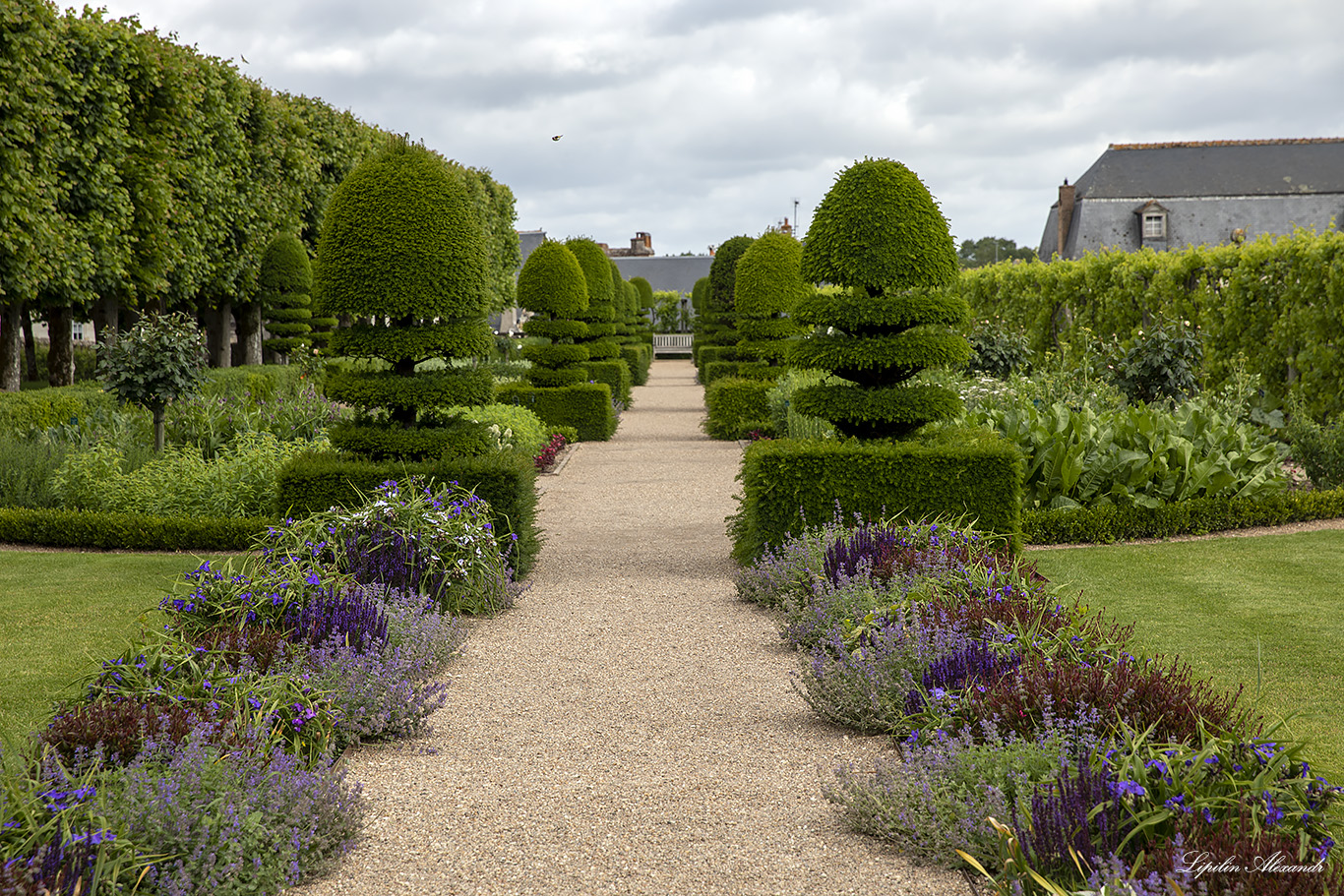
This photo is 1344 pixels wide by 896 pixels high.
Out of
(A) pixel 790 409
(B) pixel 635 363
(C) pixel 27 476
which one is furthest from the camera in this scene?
(B) pixel 635 363

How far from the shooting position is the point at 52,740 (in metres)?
3.48

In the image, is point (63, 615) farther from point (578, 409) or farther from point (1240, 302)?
point (1240, 302)

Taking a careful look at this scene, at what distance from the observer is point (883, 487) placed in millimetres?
7172

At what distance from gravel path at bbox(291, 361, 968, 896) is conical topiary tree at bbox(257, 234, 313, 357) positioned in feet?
53.1

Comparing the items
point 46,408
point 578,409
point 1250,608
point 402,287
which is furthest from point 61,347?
point 1250,608

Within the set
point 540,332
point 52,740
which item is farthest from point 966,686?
point 540,332

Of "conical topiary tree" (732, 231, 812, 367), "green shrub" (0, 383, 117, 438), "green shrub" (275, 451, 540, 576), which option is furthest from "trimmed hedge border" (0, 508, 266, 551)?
"conical topiary tree" (732, 231, 812, 367)

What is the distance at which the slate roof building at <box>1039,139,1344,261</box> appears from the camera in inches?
1447

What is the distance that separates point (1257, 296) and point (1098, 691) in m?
10.7

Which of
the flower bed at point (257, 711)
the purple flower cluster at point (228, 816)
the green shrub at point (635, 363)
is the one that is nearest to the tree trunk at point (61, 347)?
the green shrub at point (635, 363)

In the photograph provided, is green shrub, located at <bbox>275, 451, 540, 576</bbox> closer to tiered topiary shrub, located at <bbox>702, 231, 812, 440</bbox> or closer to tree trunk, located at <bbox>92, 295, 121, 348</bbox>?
tiered topiary shrub, located at <bbox>702, 231, 812, 440</bbox>

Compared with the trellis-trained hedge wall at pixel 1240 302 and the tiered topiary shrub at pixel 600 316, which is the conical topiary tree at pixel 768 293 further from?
the trellis-trained hedge wall at pixel 1240 302

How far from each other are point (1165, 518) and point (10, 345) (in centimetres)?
1577

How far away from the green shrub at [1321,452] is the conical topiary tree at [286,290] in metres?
17.2
